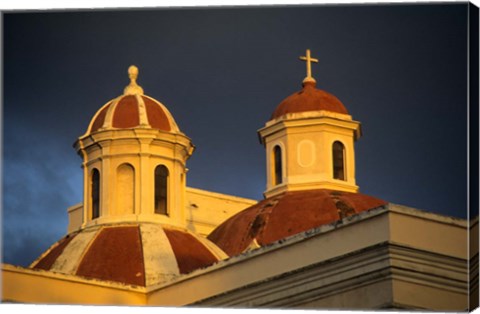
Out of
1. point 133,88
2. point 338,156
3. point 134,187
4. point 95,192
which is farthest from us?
point 338,156

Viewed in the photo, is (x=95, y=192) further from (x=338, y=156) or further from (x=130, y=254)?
(x=338, y=156)

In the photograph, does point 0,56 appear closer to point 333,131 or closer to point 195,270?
point 195,270

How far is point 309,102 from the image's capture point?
44.7 metres

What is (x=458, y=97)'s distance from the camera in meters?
32.9

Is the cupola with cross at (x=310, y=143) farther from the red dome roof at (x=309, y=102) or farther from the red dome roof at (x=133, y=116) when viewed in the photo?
the red dome roof at (x=133, y=116)

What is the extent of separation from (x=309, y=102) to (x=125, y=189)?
491cm

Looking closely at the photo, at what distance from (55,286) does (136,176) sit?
14.3 ft

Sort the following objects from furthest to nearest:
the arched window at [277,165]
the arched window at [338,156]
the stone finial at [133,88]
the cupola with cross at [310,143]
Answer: the arched window at [277,165]
the arched window at [338,156]
the cupola with cross at [310,143]
the stone finial at [133,88]

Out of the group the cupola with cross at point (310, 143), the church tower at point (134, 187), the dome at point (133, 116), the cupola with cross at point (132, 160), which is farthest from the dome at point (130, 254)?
the cupola with cross at point (310, 143)

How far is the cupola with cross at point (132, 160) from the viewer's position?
4094 centimetres

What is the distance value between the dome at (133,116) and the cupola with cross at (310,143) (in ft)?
12.5

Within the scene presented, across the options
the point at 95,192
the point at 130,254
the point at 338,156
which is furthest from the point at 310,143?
the point at 130,254

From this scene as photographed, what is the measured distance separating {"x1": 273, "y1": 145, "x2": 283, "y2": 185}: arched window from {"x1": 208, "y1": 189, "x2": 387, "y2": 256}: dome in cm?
81

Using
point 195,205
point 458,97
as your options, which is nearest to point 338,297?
point 458,97
